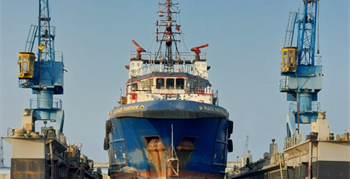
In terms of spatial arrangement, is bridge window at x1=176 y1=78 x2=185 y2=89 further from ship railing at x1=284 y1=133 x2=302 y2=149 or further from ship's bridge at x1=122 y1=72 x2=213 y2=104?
ship railing at x1=284 y1=133 x2=302 y2=149

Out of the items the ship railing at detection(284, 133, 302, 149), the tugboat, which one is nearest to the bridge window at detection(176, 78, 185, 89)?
the tugboat

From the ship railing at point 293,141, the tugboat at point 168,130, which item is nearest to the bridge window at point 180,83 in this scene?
the tugboat at point 168,130

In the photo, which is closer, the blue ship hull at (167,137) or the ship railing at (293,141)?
the blue ship hull at (167,137)

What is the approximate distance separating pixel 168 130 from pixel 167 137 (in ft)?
1.33

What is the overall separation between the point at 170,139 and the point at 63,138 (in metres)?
6.72

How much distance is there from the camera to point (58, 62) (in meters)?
47.4

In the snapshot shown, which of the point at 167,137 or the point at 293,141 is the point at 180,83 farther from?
the point at 293,141

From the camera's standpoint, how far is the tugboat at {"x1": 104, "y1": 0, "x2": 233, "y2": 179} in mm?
35438

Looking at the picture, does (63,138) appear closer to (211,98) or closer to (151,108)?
(151,108)

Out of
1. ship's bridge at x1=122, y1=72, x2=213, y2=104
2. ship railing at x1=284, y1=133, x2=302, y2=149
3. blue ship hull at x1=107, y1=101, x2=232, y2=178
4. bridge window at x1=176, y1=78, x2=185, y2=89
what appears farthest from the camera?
bridge window at x1=176, y1=78, x2=185, y2=89

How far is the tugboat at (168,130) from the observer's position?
3544 centimetres

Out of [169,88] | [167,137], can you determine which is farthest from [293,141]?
[169,88]

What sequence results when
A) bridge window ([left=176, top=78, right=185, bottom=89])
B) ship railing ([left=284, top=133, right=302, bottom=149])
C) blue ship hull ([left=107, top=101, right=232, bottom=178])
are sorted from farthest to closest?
bridge window ([left=176, top=78, right=185, bottom=89]) → ship railing ([left=284, top=133, right=302, bottom=149]) → blue ship hull ([left=107, top=101, right=232, bottom=178])

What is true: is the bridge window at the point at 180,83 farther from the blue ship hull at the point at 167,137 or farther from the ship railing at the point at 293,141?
the ship railing at the point at 293,141
